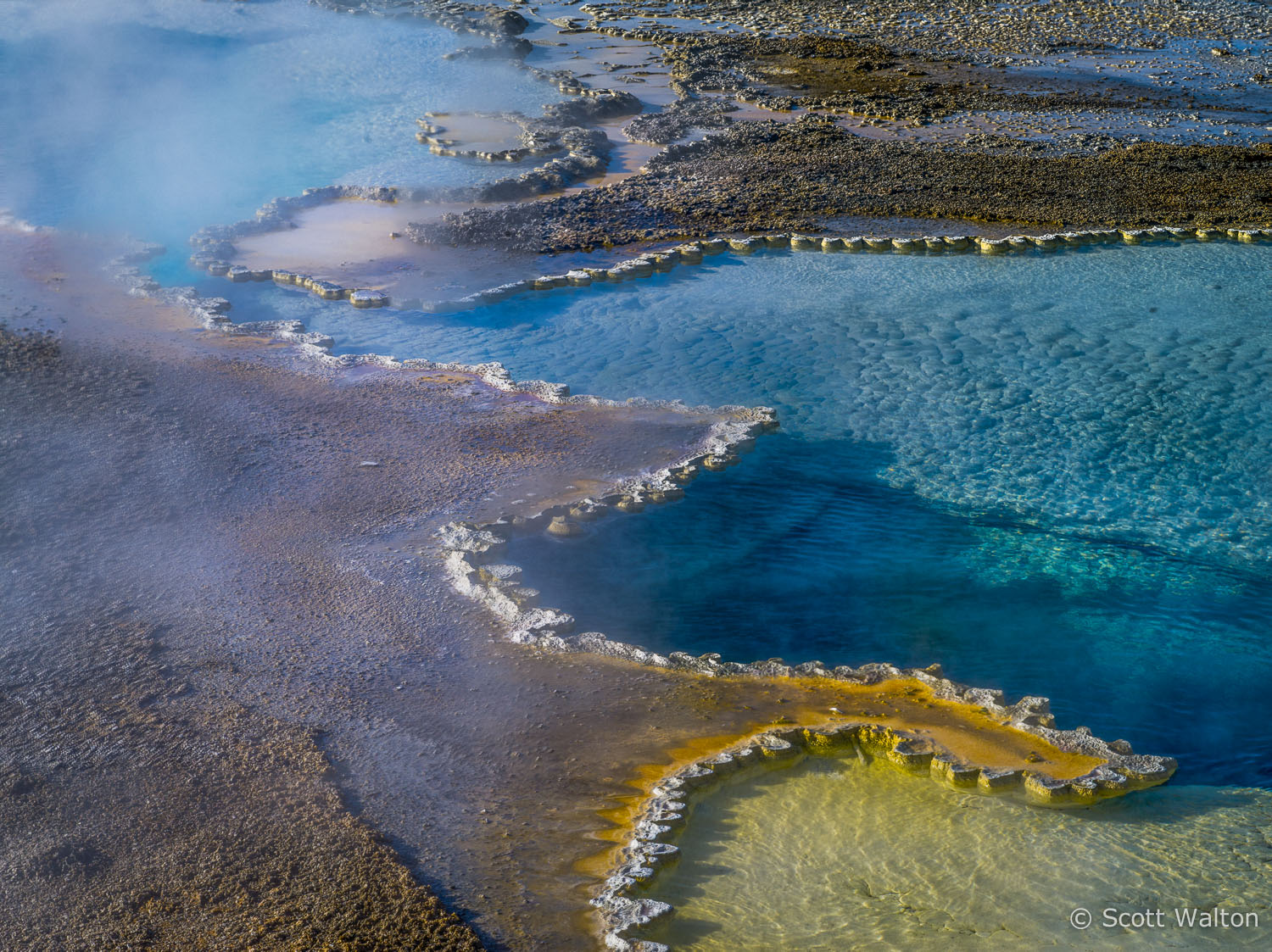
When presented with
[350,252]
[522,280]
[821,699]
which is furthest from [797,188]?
[821,699]

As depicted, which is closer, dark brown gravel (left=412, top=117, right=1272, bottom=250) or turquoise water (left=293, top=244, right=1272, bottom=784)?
turquoise water (left=293, top=244, right=1272, bottom=784)

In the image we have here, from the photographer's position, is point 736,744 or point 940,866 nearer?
Answer: point 940,866

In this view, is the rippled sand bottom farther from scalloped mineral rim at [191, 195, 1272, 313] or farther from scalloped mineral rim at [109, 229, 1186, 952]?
scalloped mineral rim at [191, 195, 1272, 313]

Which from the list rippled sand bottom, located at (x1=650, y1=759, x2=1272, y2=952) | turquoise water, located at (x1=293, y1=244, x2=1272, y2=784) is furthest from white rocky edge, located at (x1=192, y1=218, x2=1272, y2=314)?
rippled sand bottom, located at (x1=650, y1=759, x2=1272, y2=952)

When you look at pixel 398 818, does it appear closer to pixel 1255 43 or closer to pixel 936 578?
pixel 936 578

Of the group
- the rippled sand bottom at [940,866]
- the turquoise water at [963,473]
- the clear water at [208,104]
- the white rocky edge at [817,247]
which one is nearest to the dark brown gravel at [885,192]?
the white rocky edge at [817,247]

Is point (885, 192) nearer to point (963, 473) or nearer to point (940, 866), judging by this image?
point (963, 473)

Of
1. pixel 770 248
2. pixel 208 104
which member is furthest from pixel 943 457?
pixel 208 104
